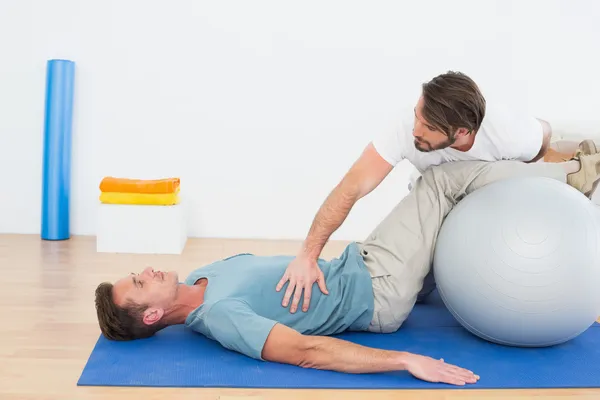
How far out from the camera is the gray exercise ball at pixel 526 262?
100 inches

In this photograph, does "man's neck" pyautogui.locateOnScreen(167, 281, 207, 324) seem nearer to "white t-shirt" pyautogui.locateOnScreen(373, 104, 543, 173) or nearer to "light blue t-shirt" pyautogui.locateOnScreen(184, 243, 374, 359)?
"light blue t-shirt" pyautogui.locateOnScreen(184, 243, 374, 359)

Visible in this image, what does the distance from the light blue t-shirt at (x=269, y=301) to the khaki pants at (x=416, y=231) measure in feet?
0.19

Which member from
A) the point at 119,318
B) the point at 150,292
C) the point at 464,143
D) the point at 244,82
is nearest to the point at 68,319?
the point at 119,318

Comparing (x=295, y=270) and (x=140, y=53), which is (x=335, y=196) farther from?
(x=140, y=53)

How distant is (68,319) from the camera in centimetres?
303

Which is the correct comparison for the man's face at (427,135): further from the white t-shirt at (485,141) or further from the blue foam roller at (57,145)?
the blue foam roller at (57,145)

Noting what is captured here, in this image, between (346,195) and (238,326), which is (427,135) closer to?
(346,195)

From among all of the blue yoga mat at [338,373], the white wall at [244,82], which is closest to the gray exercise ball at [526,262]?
the blue yoga mat at [338,373]

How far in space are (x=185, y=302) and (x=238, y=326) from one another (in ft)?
1.06

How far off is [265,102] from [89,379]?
266 cm

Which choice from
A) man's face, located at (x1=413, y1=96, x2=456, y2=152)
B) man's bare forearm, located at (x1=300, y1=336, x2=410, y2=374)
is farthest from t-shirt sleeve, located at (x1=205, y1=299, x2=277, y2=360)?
man's face, located at (x1=413, y1=96, x2=456, y2=152)

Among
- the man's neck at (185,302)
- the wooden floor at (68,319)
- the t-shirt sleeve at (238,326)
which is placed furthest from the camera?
the man's neck at (185,302)

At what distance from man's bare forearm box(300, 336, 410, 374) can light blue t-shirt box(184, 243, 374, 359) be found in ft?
→ 0.59

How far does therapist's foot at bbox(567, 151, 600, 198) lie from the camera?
118 inches
